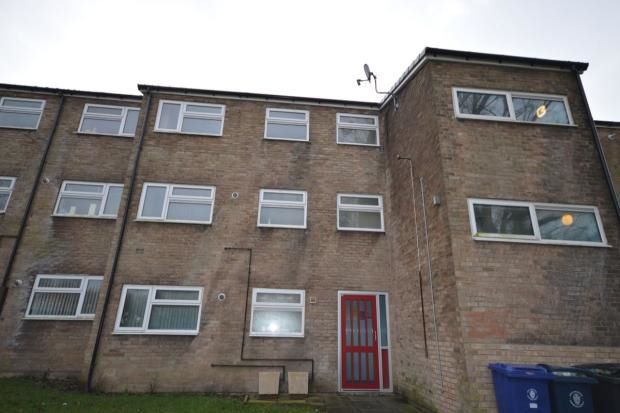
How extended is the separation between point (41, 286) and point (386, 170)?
9701 mm

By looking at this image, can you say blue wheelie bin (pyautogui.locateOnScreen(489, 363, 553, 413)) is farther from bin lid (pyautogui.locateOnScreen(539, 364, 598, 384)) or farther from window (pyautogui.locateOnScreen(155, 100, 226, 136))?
window (pyautogui.locateOnScreen(155, 100, 226, 136))

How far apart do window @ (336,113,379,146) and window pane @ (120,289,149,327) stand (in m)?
6.67

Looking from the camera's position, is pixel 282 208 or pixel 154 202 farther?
pixel 282 208

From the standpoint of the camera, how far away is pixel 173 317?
7027 mm

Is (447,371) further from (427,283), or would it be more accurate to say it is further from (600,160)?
(600,160)

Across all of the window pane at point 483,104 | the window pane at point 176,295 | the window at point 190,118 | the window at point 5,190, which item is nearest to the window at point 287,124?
the window at point 190,118

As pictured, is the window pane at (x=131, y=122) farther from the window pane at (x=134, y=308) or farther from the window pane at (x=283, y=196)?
the window pane at (x=134, y=308)

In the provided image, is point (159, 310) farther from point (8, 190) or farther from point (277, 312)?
point (8, 190)

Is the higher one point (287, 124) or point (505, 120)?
point (287, 124)

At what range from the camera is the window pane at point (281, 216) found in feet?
26.5

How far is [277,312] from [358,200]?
367 cm

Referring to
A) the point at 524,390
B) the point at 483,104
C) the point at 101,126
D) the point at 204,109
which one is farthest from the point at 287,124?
the point at 524,390

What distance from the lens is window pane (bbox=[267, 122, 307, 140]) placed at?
29.6 ft

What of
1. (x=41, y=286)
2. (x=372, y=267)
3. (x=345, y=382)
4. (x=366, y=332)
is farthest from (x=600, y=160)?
(x=41, y=286)
